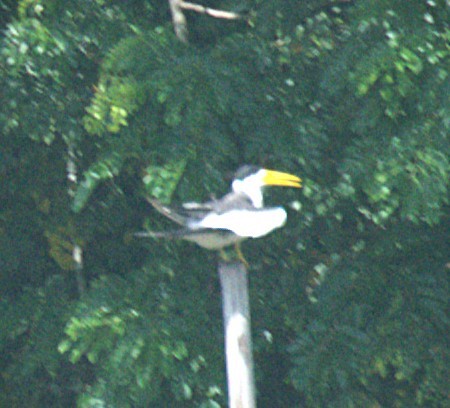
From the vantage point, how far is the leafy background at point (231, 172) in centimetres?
481

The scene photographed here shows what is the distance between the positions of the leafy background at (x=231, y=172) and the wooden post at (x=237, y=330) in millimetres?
928

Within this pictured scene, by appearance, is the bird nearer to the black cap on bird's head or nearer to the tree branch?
the black cap on bird's head

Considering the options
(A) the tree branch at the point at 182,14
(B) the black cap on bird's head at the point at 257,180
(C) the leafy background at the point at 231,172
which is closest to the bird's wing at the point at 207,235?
(B) the black cap on bird's head at the point at 257,180

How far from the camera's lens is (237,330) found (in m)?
3.94

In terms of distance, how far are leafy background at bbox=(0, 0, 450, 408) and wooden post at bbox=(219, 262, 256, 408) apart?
3.05 feet

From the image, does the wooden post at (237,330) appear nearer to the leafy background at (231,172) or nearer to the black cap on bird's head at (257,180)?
the black cap on bird's head at (257,180)

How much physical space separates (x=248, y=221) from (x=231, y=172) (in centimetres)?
126

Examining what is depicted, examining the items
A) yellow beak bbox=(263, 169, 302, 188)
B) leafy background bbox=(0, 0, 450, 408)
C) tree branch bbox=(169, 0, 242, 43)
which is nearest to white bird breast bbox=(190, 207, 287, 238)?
yellow beak bbox=(263, 169, 302, 188)

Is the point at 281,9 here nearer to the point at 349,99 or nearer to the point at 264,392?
the point at 349,99

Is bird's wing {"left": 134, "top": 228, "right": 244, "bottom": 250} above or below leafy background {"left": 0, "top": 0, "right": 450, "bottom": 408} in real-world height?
above

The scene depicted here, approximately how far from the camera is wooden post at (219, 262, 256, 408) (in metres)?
3.87

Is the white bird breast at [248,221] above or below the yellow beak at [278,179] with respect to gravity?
above

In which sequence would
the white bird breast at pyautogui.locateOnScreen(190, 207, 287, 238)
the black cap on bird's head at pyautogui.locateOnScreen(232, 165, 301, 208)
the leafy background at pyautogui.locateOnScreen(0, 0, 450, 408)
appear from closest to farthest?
the white bird breast at pyautogui.locateOnScreen(190, 207, 287, 238)
the black cap on bird's head at pyautogui.locateOnScreen(232, 165, 301, 208)
the leafy background at pyautogui.locateOnScreen(0, 0, 450, 408)

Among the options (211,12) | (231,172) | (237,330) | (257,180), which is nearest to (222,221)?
(237,330)
